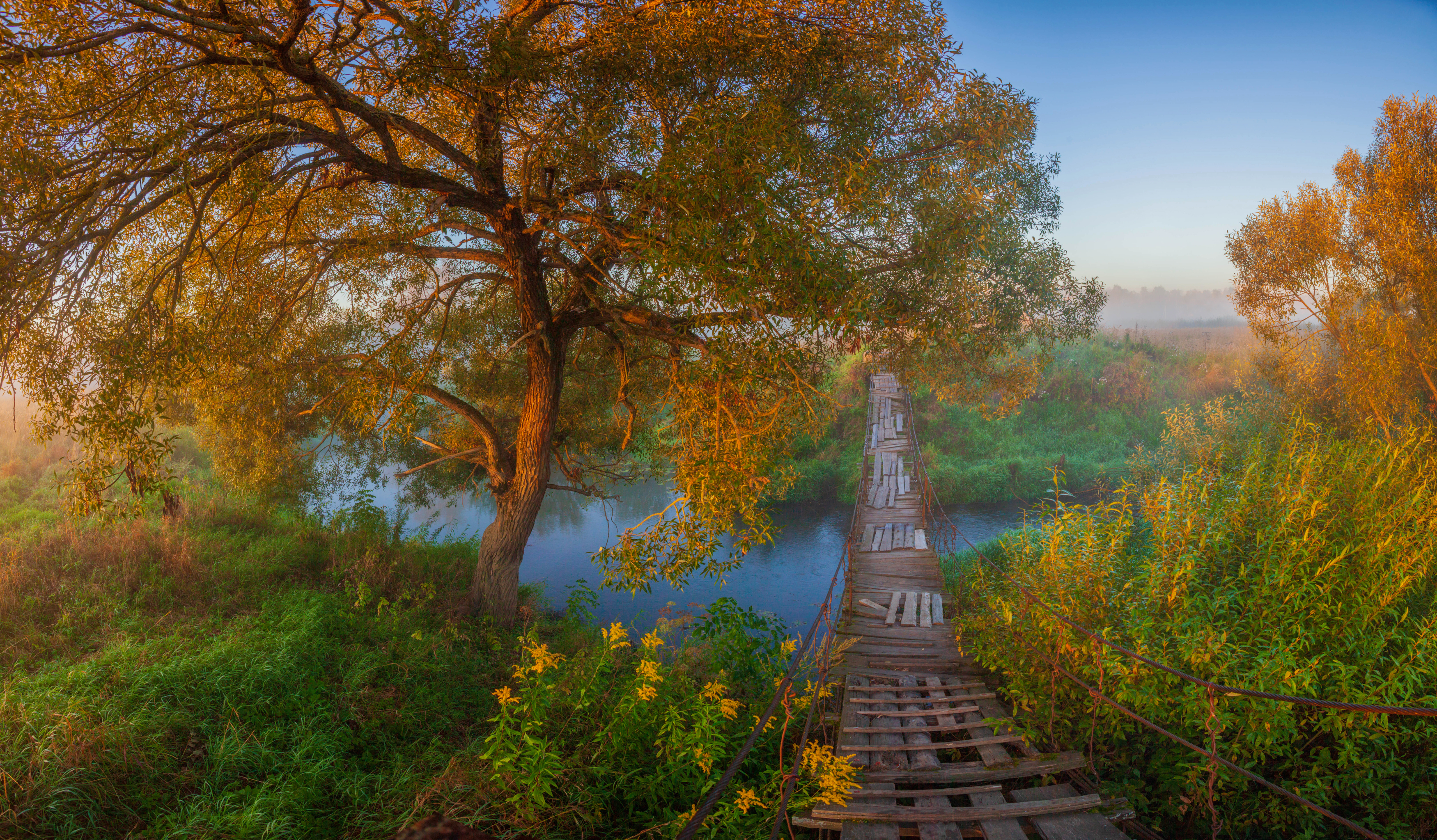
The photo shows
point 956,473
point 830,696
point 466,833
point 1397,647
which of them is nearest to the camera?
point 466,833

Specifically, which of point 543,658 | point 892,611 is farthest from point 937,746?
point 543,658

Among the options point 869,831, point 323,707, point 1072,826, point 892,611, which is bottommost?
point 323,707

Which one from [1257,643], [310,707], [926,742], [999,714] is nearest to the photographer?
Result: [1257,643]

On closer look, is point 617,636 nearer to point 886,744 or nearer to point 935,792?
point 886,744

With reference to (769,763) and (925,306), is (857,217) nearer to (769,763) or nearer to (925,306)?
(925,306)

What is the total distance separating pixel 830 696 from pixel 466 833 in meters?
4.60

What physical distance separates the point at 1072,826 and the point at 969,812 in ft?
1.74

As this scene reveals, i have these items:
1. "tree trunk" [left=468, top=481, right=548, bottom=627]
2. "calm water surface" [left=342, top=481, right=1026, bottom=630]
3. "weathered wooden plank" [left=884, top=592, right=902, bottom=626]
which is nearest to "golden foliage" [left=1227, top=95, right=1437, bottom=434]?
"calm water surface" [left=342, top=481, right=1026, bottom=630]

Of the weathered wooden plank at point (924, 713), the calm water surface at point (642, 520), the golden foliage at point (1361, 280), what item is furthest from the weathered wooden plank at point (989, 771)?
the golden foliage at point (1361, 280)

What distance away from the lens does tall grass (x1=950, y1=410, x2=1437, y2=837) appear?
A: 342cm

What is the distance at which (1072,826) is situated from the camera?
330cm

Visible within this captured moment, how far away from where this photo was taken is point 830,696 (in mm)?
5207

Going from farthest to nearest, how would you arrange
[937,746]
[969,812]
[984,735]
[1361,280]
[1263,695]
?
[1361,280] < [984,735] < [937,746] < [969,812] < [1263,695]

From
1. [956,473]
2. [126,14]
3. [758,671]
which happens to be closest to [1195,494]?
[758,671]
